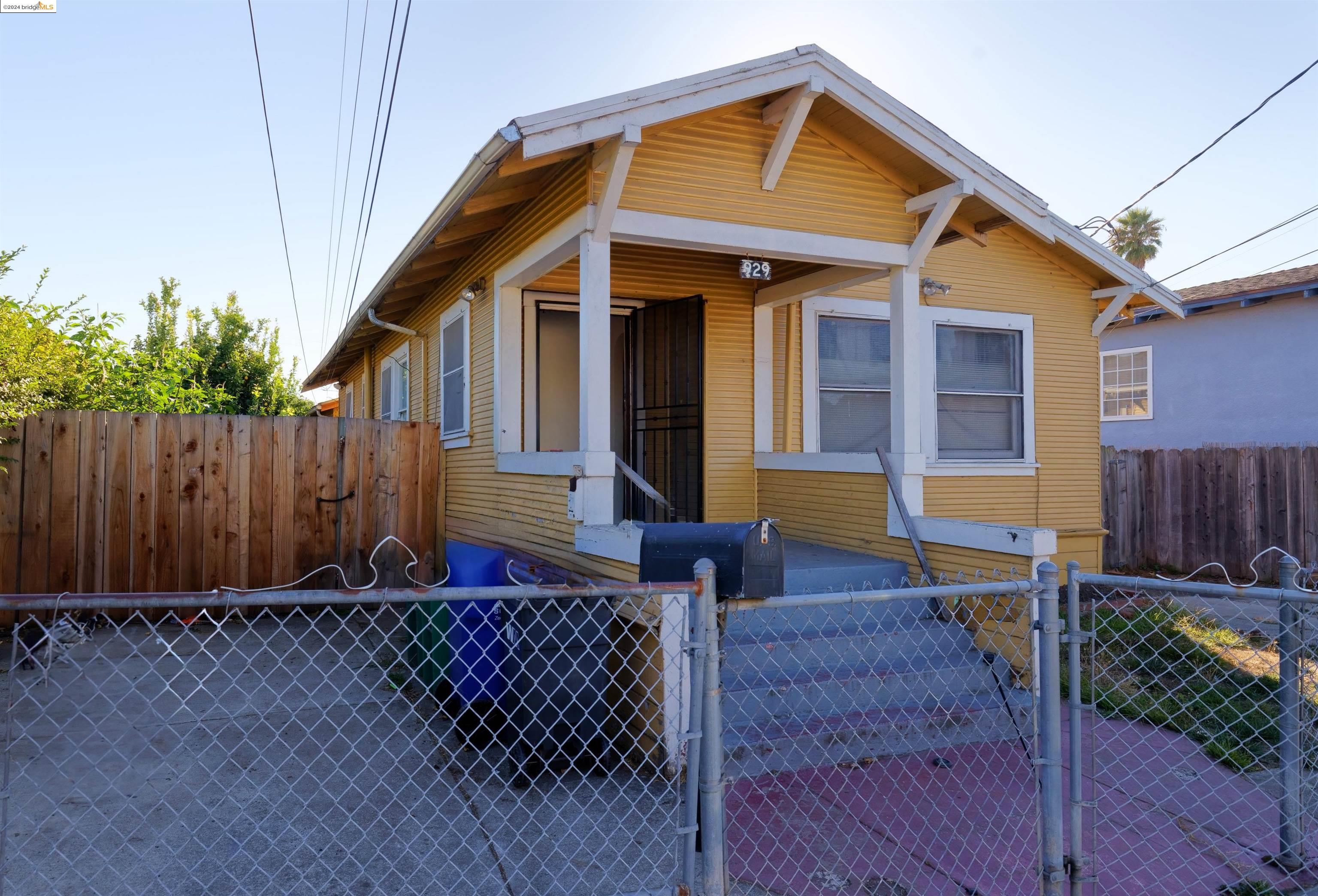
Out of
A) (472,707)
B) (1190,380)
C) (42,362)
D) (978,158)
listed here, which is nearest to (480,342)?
(42,362)

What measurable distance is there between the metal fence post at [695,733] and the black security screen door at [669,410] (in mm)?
4932

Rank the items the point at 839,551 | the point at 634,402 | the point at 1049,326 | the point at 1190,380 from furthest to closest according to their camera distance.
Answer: the point at 1190,380
the point at 1049,326
the point at 634,402
the point at 839,551

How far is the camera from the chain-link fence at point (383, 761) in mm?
3275

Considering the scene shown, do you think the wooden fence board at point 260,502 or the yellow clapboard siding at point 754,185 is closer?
the yellow clapboard siding at point 754,185

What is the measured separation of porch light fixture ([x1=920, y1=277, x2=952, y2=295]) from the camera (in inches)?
340

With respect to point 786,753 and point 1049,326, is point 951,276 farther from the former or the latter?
point 786,753

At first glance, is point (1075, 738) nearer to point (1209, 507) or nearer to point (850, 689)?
point (850, 689)

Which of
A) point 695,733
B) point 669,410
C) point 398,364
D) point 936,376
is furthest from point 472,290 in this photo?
point 695,733

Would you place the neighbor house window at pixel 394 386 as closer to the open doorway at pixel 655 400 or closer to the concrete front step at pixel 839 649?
the open doorway at pixel 655 400

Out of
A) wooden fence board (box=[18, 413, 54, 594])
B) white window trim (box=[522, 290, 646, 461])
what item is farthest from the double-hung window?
wooden fence board (box=[18, 413, 54, 594])

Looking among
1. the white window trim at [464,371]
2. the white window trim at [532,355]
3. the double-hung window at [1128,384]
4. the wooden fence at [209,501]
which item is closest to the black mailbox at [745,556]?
the white window trim at [532,355]

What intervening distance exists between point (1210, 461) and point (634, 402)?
860 cm

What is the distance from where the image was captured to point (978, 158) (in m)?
6.27

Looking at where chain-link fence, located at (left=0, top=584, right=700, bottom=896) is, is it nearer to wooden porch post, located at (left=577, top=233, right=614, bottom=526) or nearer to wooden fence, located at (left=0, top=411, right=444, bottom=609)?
wooden porch post, located at (left=577, top=233, right=614, bottom=526)
